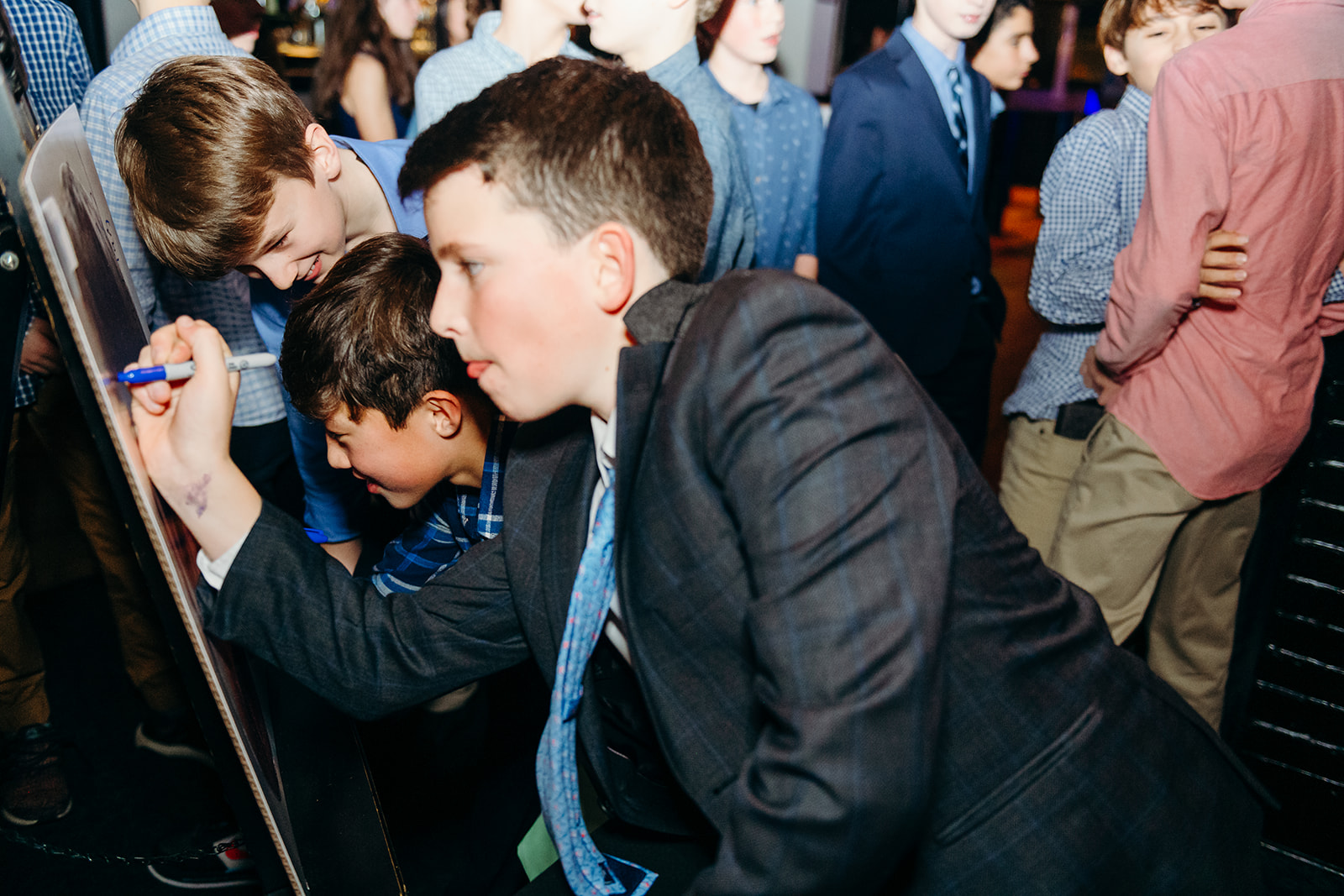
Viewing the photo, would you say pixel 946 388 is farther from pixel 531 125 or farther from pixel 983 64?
pixel 531 125

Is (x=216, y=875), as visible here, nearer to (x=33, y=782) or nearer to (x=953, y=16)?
(x=33, y=782)

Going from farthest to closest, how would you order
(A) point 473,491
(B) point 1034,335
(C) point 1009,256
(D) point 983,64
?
(C) point 1009,256 → (B) point 1034,335 → (D) point 983,64 → (A) point 473,491

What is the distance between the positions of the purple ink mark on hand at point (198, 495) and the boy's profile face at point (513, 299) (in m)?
0.28

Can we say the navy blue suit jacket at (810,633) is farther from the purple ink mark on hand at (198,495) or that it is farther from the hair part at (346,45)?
the hair part at (346,45)

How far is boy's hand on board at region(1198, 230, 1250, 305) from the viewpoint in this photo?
1514 millimetres

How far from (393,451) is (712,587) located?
26.4 inches

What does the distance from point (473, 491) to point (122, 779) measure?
125cm

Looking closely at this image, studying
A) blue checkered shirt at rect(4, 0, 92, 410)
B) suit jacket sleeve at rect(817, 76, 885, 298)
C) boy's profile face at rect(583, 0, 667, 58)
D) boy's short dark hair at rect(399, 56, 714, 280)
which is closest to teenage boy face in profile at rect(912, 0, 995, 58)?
suit jacket sleeve at rect(817, 76, 885, 298)

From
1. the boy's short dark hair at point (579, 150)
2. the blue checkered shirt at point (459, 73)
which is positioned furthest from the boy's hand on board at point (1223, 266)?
the blue checkered shirt at point (459, 73)

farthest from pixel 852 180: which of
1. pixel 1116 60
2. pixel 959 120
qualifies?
pixel 1116 60

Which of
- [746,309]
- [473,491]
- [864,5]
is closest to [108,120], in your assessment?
[473,491]

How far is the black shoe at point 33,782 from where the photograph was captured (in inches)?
71.6

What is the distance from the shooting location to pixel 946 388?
2.43 m

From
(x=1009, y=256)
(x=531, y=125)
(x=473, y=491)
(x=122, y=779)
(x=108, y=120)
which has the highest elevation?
(x=531, y=125)
